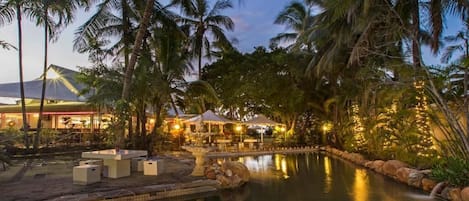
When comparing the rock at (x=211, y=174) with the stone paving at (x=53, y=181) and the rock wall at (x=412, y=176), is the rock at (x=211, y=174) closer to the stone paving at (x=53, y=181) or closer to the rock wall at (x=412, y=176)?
the stone paving at (x=53, y=181)

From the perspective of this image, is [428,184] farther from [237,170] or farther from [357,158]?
[357,158]

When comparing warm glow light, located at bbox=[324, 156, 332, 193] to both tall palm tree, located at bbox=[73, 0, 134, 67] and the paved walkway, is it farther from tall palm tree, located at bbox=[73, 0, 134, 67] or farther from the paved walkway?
tall palm tree, located at bbox=[73, 0, 134, 67]

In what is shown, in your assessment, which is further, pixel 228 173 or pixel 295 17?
pixel 295 17

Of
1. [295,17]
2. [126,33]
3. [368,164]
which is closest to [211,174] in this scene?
[368,164]

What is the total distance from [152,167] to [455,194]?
6.69 m

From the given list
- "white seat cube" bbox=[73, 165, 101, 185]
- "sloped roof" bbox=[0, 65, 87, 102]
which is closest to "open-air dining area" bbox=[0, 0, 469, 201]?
"white seat cube" bbox=[73, 165, 101, 185]

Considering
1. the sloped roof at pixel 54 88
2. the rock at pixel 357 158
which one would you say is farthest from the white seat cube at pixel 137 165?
the sloped roof at pixel 54 88

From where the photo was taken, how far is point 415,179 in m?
9.03

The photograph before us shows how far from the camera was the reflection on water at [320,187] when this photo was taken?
7812 millimetres

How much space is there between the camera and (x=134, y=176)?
9.06 metres

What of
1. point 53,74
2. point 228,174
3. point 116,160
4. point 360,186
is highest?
point 53,74

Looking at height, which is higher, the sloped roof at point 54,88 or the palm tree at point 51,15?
the palm tree at point 51,15

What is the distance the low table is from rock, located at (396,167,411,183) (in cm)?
678

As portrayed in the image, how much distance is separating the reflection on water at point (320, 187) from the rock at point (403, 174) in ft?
0.83
